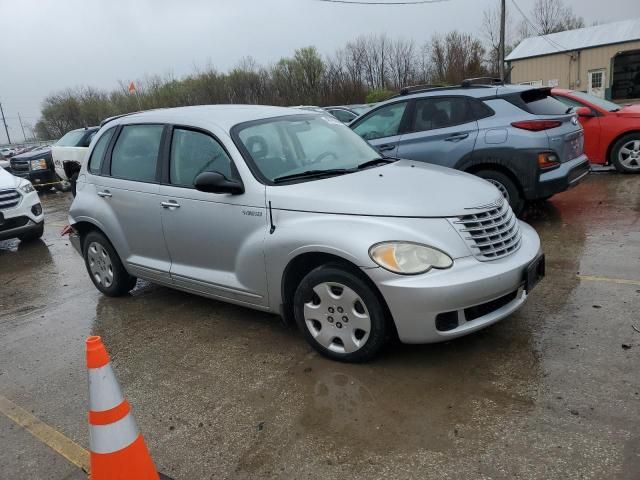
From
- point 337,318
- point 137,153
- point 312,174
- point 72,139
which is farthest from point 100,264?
point 72,139

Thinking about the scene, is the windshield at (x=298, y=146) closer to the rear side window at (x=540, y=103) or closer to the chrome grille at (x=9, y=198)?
the rear side window at (x=540, y=103)

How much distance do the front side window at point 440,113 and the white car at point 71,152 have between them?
400 inches

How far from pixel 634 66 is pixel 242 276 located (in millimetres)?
33020

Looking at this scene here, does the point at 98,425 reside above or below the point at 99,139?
below

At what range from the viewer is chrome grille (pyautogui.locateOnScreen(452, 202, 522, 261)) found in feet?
11.1

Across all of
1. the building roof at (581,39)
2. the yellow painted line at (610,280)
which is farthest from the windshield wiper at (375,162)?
the building roof at (581,39)

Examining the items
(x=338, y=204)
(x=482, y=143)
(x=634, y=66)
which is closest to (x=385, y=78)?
(x=634, y=66)

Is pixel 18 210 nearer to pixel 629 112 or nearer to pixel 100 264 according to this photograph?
pixel 100 264

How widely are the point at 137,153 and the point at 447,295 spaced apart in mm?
3162

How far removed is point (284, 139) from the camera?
4.31 meters

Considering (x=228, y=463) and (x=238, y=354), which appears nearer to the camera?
(x=228, y=463)

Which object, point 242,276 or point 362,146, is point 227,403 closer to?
point 242,276

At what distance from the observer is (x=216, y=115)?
14.5 ft

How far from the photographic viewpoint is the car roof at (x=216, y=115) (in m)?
4.33
